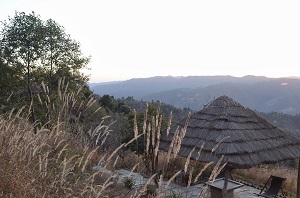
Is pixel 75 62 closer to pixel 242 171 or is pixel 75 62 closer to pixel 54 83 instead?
pixel 54 83

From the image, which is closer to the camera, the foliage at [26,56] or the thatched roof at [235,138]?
the thatched roof at [235,138]

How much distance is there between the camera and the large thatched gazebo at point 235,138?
245 inches

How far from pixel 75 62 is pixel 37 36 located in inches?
158

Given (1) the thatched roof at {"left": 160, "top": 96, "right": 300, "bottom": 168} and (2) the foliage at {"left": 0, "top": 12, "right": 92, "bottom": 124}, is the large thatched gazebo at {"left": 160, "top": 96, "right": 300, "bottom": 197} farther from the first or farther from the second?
(2) the foliage at {"left": 0, "top": 12, "right": 92, "bottom": 124}

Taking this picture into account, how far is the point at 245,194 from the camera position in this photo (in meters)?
8.48

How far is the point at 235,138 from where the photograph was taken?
21.0ft

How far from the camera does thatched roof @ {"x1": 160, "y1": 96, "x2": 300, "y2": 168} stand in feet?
20.4

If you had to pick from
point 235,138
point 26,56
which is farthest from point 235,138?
point 26,56

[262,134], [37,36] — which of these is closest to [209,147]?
[262,134]

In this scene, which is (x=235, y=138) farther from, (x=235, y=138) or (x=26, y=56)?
(x=26, y=56)

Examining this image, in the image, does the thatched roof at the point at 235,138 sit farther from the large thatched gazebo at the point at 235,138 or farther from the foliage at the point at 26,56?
the foliage at the point at 26,56

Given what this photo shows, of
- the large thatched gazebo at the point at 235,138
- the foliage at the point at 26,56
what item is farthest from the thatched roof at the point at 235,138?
the foliage at the point at 26,56

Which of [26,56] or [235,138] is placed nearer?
[235,138]

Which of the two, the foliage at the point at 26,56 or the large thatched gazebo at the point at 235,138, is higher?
the foliage at the point at 26,56
